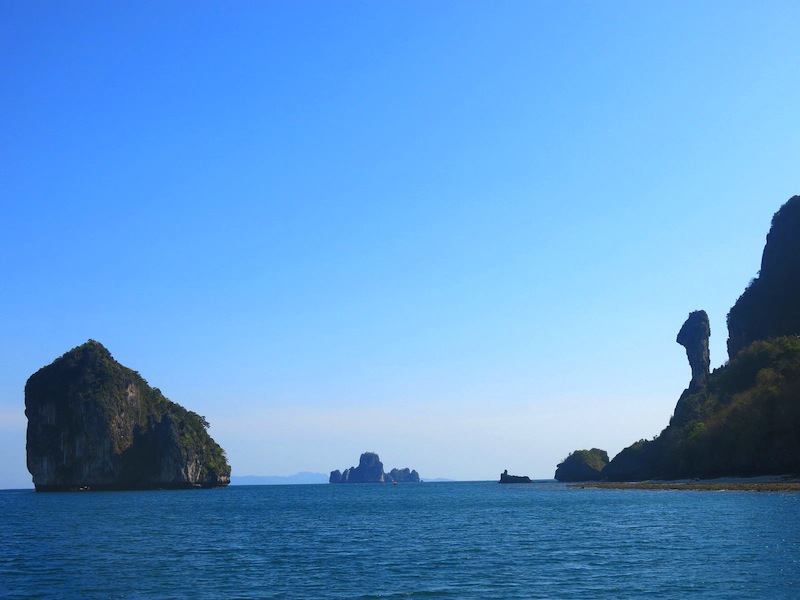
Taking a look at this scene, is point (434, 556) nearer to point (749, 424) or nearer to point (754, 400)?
point (749, 424)

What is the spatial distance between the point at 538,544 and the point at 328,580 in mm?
20334

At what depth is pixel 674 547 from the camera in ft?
161

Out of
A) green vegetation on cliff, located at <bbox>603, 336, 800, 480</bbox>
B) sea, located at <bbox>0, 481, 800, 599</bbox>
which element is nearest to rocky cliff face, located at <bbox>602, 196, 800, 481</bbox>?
green vegetation on cliff, located at <bbox>603, 336, 800, 480</bbox>

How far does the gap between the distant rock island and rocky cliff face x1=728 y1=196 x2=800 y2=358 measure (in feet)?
0.76

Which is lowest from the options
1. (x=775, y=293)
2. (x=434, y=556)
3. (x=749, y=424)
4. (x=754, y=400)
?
(x=434, y=556)

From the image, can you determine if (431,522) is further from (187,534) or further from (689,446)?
(689,446)

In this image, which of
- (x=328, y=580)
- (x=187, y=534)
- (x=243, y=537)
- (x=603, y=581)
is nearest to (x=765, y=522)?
(x=603, y=581)

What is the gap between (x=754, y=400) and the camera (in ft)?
400

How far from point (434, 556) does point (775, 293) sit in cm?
14977

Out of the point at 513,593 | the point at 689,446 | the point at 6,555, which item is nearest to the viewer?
the point at 513,593

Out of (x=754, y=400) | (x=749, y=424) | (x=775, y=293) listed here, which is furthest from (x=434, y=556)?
(x=775, y=293)

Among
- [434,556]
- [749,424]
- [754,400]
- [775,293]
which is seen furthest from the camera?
[775,293]

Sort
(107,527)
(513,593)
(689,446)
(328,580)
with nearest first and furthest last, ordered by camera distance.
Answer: (513,593) → (328,580) → (107,527) → (689,446)

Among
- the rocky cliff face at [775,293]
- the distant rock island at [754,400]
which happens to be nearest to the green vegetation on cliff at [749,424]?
the distant rock island at [754,400]
